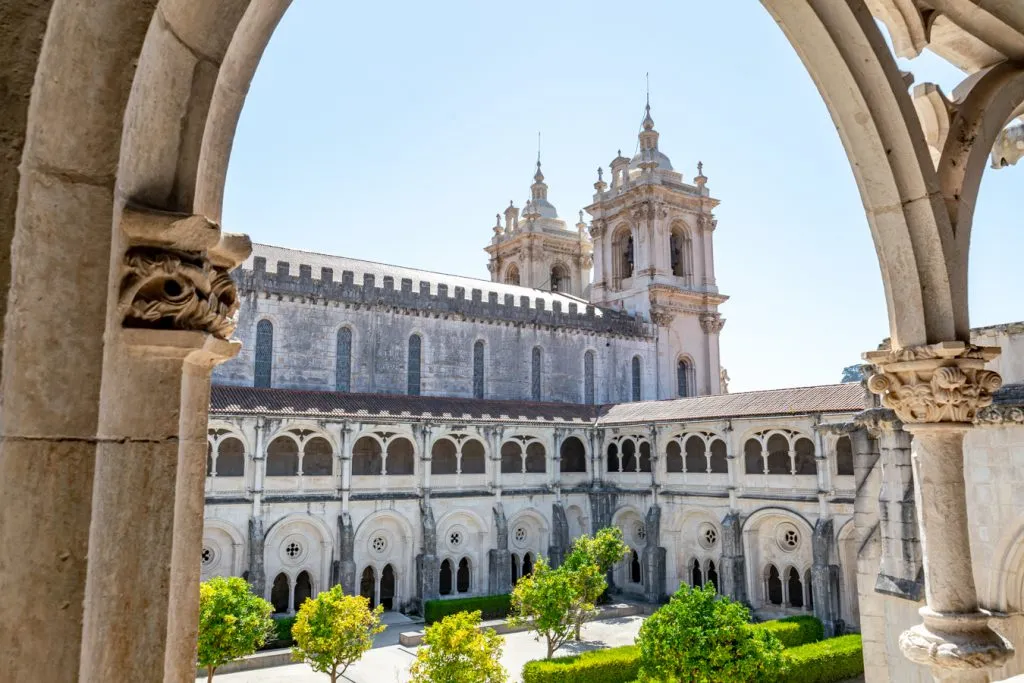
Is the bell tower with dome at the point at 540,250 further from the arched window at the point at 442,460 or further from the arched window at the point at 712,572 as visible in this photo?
the arched window at the point at 712,572

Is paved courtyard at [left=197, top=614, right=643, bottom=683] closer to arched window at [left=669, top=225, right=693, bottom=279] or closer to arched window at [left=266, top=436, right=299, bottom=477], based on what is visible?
arched window at [left=266, top=436, right=299, bottom=477]

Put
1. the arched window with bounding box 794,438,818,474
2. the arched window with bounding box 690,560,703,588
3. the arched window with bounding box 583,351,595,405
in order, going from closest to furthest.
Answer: the arched window with bounding box 794,438,818,474 < the arched window with bounding box 690,560,703,588 < the arched window with bounding box 583,351,595,405

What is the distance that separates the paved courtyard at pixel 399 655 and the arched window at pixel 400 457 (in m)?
5.98

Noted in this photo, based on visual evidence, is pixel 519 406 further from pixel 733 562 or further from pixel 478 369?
pixel 733 562

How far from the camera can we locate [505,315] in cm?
3447

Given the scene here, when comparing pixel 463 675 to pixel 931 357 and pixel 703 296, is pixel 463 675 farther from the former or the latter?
pixel 703 296

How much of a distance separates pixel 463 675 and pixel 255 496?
11.8m

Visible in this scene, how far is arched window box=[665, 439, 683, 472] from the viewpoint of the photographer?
29.7 m

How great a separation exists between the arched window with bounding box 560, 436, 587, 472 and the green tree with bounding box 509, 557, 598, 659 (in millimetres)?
10793

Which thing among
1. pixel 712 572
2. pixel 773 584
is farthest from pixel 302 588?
pixel 773 584

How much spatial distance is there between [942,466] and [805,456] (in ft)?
81.7

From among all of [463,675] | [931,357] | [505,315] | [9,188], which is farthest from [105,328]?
[505,315]

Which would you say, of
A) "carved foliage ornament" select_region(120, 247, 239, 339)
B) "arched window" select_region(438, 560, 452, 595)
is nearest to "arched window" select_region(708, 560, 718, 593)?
"arched window" select_region(438, 560, 452, 595)

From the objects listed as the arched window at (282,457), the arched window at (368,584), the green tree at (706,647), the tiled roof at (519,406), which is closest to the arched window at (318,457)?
the arched window at (282,457)
